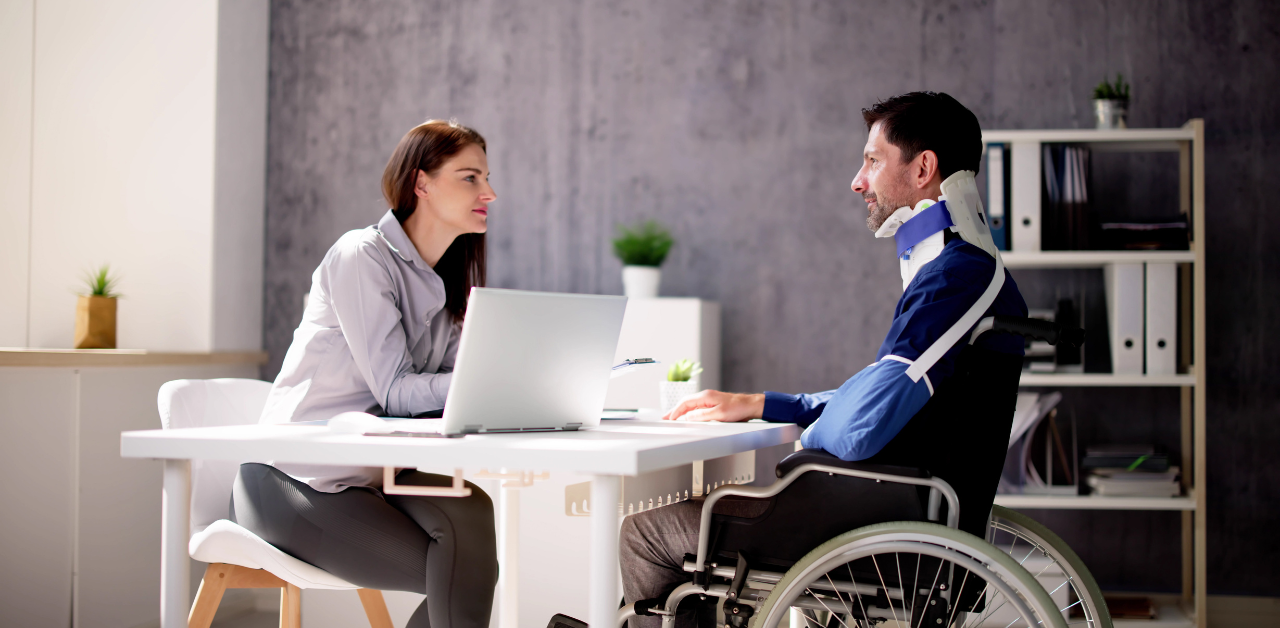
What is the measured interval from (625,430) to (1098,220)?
233 centimetres

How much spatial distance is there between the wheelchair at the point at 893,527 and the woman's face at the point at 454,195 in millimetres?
900

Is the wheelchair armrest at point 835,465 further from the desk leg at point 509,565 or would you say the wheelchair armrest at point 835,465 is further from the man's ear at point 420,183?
the man's ear at point 420,183

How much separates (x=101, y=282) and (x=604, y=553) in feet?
8.88

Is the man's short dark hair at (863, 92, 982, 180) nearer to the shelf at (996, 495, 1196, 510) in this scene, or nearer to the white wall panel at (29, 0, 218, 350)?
the shelf at (996, 495, 1196, 510)

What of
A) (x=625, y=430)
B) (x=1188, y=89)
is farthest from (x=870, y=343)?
(x=625, y=430)

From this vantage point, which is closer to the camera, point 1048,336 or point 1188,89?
point 1048,336

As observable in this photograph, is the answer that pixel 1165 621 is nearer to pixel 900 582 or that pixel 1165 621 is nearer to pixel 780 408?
pixel 780 408

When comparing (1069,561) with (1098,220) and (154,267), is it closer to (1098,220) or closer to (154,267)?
(1098,220)

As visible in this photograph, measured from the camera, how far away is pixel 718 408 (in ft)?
6.17

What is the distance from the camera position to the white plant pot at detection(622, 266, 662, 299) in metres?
3.33

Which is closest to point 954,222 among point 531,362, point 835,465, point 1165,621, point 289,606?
point 835,465

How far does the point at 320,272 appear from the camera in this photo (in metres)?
1.93

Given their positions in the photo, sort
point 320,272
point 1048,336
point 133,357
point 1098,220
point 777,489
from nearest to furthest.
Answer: point 1048,336 → point 777,489 → point 320,272 → point 133,357 → point 1098,220

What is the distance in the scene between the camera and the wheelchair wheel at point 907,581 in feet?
4.39
